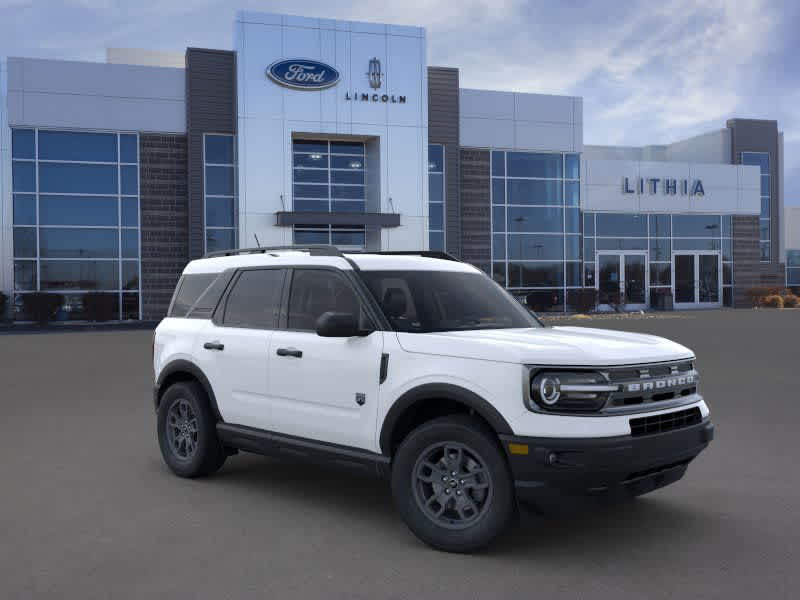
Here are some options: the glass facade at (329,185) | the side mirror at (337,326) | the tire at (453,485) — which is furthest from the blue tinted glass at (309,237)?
the tire at (453,485)

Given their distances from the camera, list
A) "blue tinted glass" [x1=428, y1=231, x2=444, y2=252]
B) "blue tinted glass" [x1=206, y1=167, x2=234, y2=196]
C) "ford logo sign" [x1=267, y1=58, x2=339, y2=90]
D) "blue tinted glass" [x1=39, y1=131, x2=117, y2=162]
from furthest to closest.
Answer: "blue tinted glass" [x1=428, y1=231, x2=444, y2=252] → "blue tinted glass" [x1=206, y1=167, x2=234, y2=196] → "ford logo sign" [x1=267, y1=58, x2=339, y2=90] → "blue tinted glass" [x1=39, y1=131, x2=117, y2=162]

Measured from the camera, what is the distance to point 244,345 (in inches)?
259

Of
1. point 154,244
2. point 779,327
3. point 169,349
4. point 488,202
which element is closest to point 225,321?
point 169,349

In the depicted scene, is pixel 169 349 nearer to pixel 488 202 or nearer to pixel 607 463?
pixel 607 463

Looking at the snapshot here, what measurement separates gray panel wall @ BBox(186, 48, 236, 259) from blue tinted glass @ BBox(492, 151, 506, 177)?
11783 millimetres

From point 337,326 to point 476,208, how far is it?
3256 centimetres

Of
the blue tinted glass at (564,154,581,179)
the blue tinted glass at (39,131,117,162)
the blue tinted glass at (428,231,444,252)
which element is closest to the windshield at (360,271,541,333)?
the blue tinted glass at (39,131,117,162)

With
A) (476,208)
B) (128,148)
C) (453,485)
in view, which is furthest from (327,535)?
(476,208)

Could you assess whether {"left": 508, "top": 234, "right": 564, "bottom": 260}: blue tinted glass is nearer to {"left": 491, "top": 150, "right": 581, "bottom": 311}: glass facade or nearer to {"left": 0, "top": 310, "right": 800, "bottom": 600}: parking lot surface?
{"left": 491, "top": 150, "right": 581, "bottom": 311}: glass facade

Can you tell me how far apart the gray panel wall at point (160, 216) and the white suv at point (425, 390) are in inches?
1045

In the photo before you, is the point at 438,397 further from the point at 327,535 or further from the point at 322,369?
the point at 327,535

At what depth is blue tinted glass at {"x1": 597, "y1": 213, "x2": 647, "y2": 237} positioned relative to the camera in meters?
42.5

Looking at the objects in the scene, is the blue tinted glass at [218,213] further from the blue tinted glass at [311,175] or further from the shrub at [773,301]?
the shrub at [773,301]

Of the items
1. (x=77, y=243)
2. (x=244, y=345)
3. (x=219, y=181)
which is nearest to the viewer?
(x=244, y=345)
